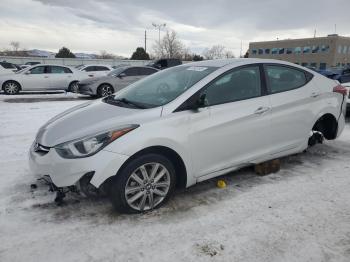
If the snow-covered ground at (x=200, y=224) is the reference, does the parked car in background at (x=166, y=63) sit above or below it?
above

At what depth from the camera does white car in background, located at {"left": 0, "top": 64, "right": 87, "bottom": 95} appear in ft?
46.3

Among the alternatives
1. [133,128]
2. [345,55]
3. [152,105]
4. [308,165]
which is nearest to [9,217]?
[133,128]

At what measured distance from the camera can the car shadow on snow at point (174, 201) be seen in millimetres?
3363

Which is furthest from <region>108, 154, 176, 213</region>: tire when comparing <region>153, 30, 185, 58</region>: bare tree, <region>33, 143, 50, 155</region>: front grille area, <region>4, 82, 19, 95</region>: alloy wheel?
<region>153, 30, 185, 58</region>: bare tree

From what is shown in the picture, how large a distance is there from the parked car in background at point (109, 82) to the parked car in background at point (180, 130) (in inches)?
337

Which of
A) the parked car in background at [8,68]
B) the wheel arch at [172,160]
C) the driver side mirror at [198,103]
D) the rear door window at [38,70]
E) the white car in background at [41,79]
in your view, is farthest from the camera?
the parked car in background at [8,68]

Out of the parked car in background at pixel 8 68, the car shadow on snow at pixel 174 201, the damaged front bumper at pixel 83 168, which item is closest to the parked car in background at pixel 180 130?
the damaged front bumper at pixel 83 168

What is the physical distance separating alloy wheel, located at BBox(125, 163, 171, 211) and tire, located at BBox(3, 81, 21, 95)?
12915 mm

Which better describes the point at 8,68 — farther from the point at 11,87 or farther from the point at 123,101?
the point at 123,101

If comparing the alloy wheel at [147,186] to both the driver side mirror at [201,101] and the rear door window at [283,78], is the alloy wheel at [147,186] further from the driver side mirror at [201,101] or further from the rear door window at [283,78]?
the rear door window at [283,78]

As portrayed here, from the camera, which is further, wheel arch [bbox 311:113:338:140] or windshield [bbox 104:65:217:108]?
wheel arch [bbox 311:113:338:140]

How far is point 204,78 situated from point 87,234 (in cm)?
211

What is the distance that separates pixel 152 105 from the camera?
3670 millimetres

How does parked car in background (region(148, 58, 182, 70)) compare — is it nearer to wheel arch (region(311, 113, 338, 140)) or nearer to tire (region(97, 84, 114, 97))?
tire (region(97, 84, 114, 97))
